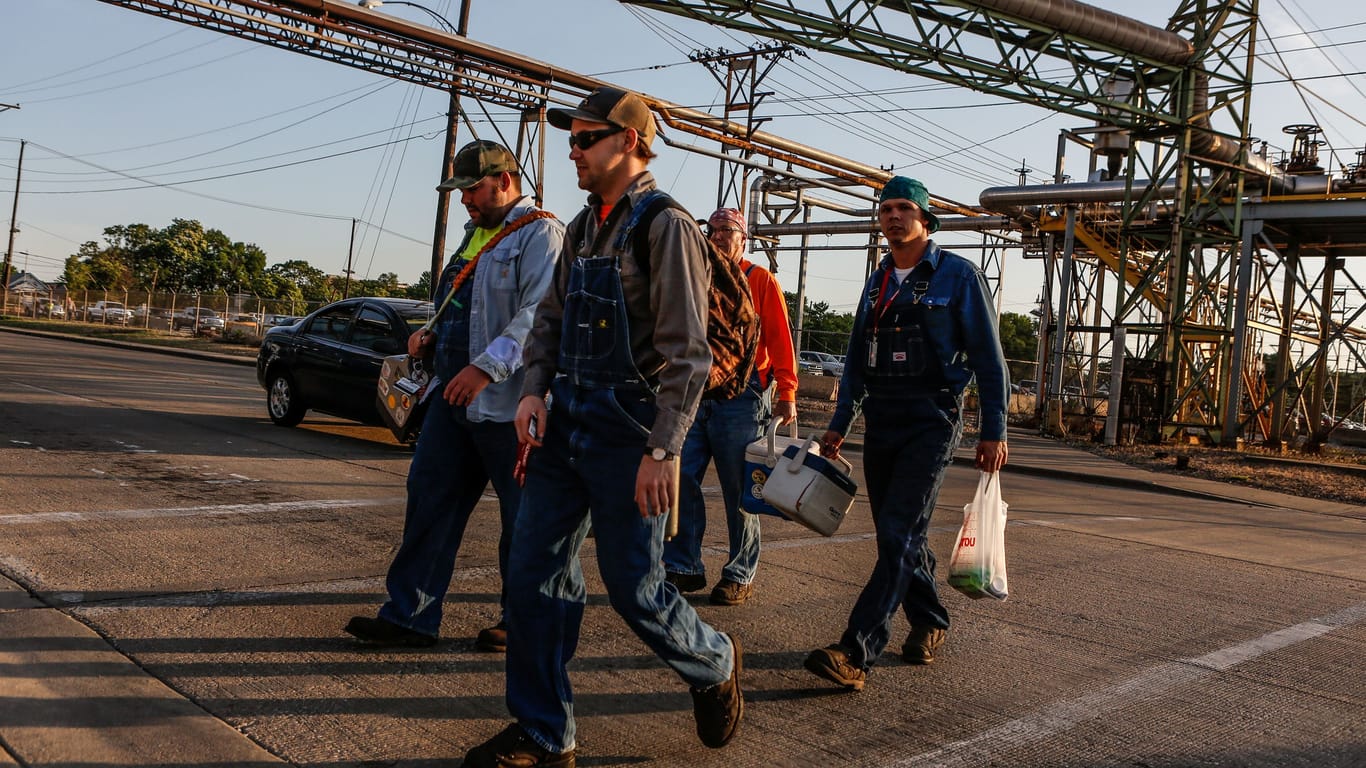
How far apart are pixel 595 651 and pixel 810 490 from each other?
1092 millimetres

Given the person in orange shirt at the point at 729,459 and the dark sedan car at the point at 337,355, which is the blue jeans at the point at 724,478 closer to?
the person in orange shirt at the point at 729,459

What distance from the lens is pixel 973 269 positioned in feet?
14.9

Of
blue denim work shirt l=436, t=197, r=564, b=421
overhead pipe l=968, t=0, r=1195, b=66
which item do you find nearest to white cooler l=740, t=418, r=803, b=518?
blue denim work shirt l=436, t=197, r=564, b=421

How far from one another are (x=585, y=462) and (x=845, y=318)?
8769 centimetres

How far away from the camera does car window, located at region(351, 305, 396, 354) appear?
38.0 feet

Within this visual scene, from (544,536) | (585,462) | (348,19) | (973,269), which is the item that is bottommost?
(544,536)

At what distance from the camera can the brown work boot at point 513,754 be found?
3.07 metres

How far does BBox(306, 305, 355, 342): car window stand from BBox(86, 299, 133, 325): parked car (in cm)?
4654

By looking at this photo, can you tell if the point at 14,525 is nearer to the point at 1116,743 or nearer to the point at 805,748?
the point at 805,748

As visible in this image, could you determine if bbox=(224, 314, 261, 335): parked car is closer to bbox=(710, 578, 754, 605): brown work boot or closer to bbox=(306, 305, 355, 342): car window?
bbox=(306, 305, 355, 342): car window

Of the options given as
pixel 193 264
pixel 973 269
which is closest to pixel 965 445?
pixel 973 269

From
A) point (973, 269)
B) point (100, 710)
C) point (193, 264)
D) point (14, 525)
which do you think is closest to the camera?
point (100, 710)

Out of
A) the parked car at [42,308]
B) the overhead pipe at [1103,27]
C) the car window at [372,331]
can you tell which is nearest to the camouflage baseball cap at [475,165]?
the car window at [372,331]

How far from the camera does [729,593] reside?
5.50 metres
